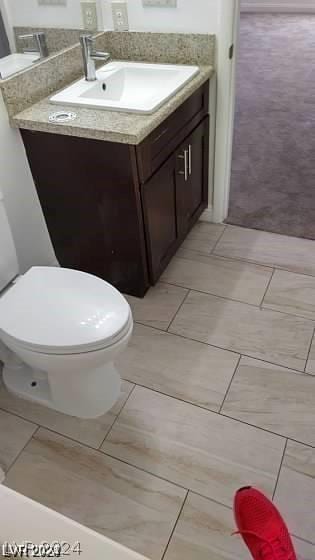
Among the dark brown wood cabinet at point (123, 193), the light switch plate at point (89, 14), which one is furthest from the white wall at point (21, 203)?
the light switch plate at point (89, 14)

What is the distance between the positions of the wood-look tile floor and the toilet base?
1.2 inches

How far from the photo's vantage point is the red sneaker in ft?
3.71

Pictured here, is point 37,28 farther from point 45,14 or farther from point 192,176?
point 192,176

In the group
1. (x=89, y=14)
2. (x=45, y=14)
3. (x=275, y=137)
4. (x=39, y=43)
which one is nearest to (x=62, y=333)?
(x=39, y=43)

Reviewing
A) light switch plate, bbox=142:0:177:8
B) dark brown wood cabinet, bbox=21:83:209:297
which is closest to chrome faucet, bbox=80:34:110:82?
light switch plate, bbox=142:0:177:8

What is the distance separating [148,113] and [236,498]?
1.30m

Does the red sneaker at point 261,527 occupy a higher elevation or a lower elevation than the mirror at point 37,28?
lower

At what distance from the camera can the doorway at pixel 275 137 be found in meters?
2.49

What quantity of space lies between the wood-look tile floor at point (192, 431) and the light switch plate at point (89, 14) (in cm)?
121

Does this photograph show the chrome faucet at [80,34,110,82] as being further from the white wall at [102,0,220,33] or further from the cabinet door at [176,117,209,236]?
the cabinet door at [176,117,209,236]

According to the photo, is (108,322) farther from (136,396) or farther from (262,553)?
(262,553)

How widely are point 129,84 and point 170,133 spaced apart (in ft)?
1.41

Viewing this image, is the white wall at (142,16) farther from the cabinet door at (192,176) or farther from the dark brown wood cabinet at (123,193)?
the cabinet door at (192,176)

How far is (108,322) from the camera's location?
4.27 ft
